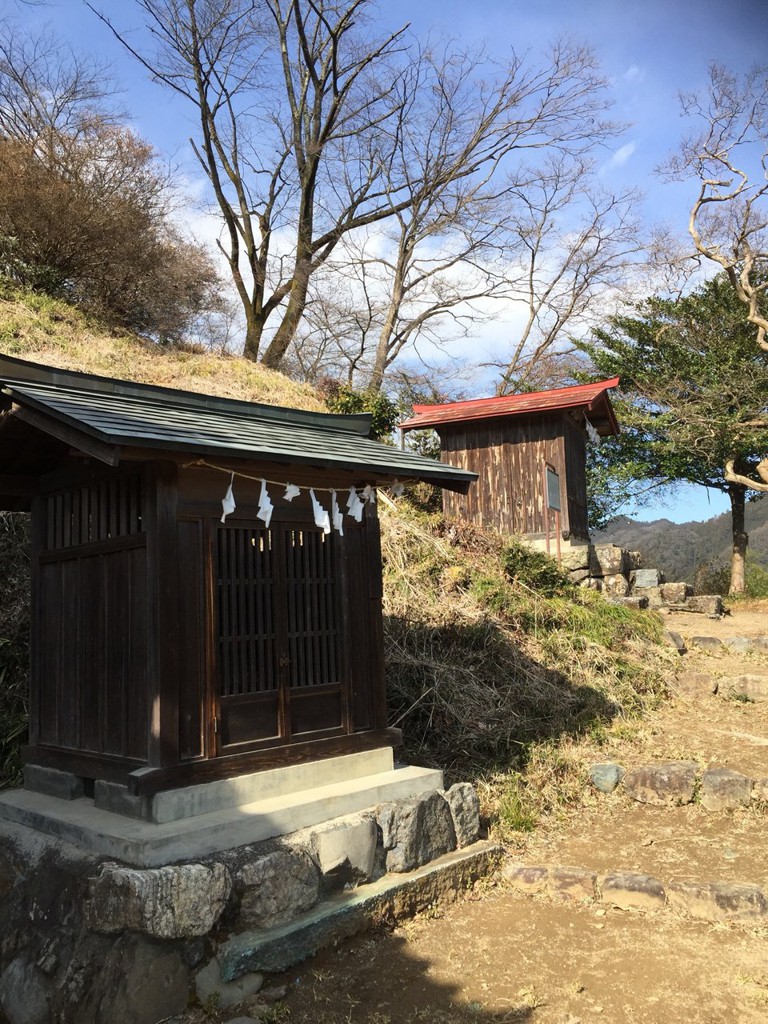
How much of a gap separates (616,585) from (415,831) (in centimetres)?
1009

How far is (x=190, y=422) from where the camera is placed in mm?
5996

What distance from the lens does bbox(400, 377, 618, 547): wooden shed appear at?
15.9m

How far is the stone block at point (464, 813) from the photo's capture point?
21.2ft

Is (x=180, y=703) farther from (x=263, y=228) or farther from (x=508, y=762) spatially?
(x=263, y=228)

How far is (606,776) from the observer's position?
8.26 metres

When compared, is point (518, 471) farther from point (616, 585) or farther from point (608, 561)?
point (616, 585)

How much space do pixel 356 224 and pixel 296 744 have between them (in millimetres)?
22377

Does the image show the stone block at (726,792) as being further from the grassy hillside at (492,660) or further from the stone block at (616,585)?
the stone block at (616,585)

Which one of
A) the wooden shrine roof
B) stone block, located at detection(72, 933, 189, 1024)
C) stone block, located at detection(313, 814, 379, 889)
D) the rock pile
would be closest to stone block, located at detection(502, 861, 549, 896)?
stone block, located at detection(313, 814, 379, 889)

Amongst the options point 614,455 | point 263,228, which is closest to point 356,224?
point 263,228

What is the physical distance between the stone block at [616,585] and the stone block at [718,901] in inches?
375

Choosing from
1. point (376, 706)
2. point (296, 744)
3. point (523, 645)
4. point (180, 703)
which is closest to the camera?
point (180, 703)

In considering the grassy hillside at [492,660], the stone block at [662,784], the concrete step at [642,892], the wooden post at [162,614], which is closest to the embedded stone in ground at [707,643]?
the grassy hillside at [492,660]

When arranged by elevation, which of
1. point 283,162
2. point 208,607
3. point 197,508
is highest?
point 283,162
